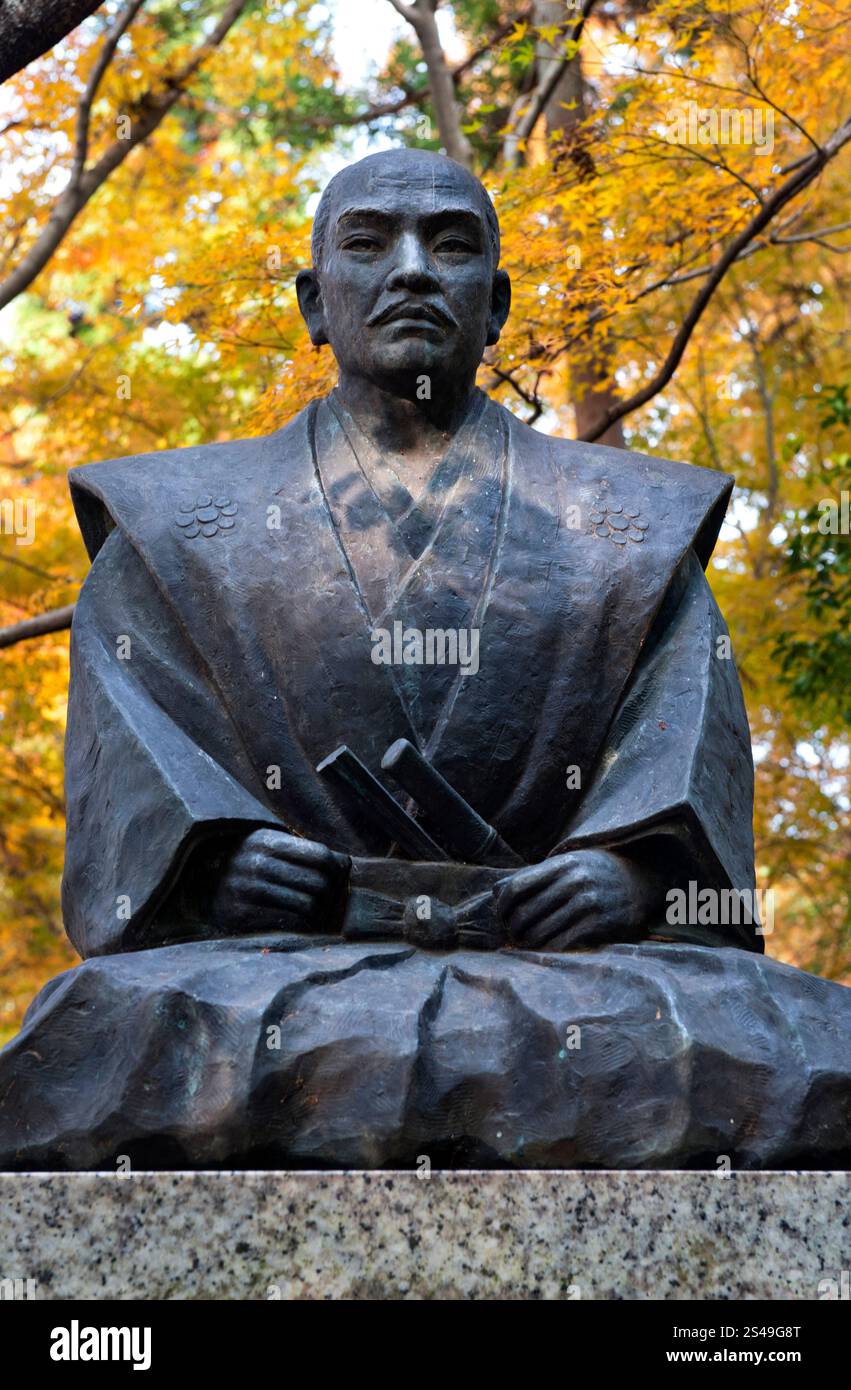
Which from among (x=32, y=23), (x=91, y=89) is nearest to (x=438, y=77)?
(x=91, y=89)

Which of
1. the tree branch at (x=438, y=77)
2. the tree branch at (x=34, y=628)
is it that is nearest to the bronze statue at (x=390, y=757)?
the tree branch at (x=34, y=628)

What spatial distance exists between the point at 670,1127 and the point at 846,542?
632cm

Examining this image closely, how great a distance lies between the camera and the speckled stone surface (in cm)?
363

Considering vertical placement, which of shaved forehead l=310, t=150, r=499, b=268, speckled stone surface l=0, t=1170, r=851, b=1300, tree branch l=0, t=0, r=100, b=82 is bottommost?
speckled stone surface l=0, t=1170, r=851, b=1300

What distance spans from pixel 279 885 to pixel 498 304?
1948 millimetres

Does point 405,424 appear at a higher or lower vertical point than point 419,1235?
higher

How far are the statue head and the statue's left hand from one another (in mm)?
1409

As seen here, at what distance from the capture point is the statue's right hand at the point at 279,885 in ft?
14.5

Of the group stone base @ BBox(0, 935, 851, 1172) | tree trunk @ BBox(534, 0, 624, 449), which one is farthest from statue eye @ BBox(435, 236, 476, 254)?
tree trunk @ BBox(534, 0, 624, 449)

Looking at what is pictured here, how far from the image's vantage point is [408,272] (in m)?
4.84

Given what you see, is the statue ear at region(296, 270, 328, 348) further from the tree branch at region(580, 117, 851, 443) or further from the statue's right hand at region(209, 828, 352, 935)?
the tree branch at region(580, 117, 851, 443)

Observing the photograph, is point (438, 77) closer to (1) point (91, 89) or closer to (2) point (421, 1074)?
(1) point (91, 89)

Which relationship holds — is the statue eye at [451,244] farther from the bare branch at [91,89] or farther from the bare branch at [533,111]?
the bare branch at [91,89]
